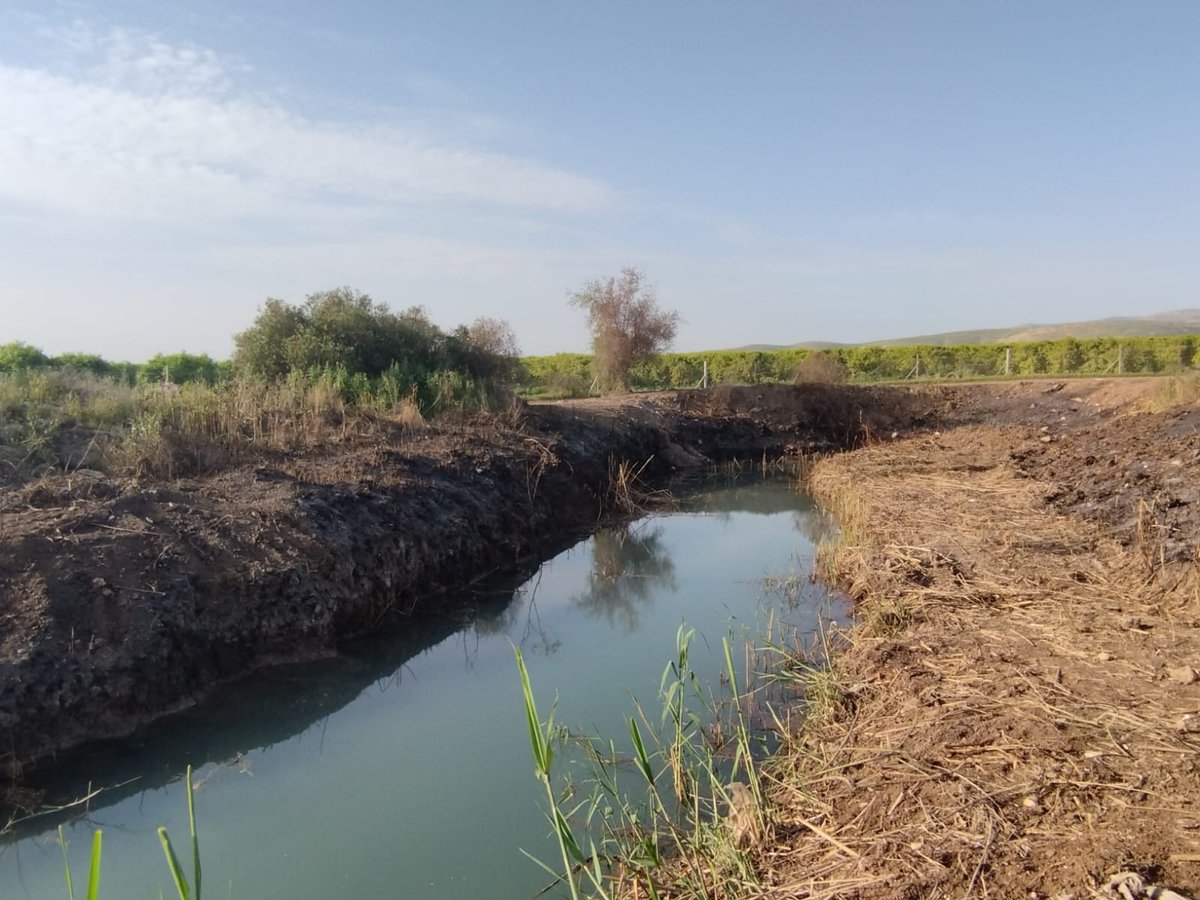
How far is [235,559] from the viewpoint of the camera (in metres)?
7.42

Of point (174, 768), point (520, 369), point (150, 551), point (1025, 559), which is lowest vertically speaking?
point (174, 768)

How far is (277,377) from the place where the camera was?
48.0 ft

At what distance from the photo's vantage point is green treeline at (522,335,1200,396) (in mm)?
27156

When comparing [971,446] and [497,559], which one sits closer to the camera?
[497,559]

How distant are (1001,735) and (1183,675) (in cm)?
128

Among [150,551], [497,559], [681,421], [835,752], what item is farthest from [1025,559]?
[681,421]

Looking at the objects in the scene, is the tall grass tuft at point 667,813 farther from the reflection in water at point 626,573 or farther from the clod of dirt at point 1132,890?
→ the reflection in water at point 626,573

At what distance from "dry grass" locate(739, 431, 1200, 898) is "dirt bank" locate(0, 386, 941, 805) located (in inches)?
181

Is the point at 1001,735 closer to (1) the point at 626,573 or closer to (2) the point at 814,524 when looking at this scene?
(1) the point at 626,573

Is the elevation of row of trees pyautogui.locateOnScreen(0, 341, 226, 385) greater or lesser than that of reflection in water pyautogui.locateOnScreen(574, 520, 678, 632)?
greater

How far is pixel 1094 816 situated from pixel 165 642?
620cm

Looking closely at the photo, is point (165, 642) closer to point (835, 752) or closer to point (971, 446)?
point (835, 752)

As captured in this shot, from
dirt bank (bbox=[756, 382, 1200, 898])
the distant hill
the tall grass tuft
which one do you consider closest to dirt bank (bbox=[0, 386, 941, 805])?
the tall grass tuft

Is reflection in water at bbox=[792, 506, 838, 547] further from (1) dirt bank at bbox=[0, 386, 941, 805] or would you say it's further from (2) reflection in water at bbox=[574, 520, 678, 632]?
(1) dirt bank at bbox=[0, 386, 941, 805]
